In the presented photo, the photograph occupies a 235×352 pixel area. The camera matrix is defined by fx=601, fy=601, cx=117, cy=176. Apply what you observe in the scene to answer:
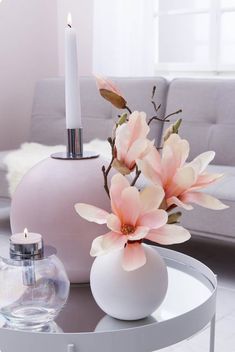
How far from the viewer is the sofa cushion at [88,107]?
9.76ft

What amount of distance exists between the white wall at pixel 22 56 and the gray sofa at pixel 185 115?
340 millimetres

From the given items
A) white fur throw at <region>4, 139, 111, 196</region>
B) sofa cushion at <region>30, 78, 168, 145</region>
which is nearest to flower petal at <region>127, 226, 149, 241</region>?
white fur throw at <region>4, 139, 111, 196</region>

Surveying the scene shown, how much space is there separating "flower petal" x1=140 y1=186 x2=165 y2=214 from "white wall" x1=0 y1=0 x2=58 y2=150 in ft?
9.01

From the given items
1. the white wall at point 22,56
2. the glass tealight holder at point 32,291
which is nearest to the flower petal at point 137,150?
the glass tealight holder at point 32,291

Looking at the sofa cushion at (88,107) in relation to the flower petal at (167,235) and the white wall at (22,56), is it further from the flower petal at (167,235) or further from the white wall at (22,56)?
the flower petal at (167,235)

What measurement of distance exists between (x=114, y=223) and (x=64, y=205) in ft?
0.70

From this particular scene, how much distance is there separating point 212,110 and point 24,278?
6.29 feet

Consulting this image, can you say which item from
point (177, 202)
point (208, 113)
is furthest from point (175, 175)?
point (208, 113)

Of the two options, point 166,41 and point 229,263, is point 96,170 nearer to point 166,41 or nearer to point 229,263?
point 229,263

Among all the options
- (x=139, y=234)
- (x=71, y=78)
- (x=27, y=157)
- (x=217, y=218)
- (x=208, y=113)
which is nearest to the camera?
(x=139, y=234)

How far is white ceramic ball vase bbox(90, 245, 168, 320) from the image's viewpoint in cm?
96

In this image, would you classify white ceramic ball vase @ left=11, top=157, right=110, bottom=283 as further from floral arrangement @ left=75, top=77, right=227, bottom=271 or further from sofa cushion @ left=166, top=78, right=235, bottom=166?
sofa cushion @ left=166, top=78, right=235, bottom=166

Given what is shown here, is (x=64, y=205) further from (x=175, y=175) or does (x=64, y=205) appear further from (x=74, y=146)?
(x=175, y=175)

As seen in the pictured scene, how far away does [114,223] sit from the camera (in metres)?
0.91
